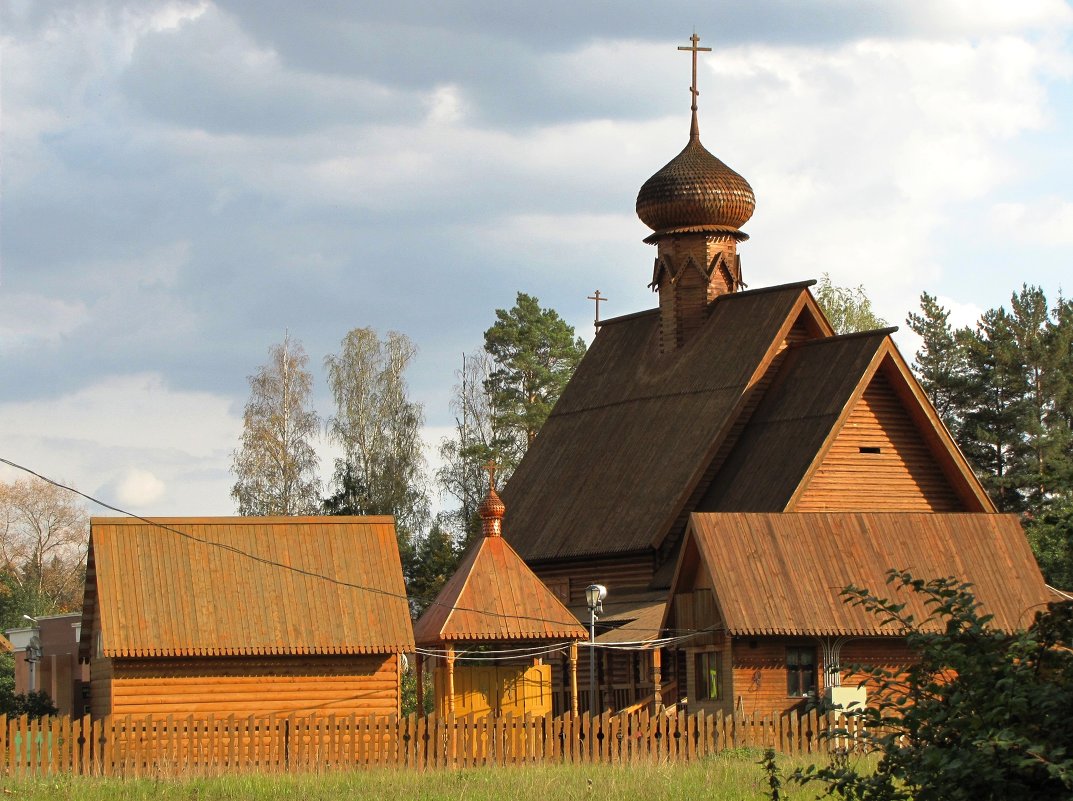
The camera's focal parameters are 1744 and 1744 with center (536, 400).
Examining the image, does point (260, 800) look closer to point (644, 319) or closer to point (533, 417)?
point (644, 319)

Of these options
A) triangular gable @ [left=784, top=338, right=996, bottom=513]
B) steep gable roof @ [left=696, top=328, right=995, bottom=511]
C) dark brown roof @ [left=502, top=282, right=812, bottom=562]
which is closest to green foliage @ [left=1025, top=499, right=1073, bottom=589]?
triangular gable @ [left=784, top=338, right=996, bottom=513]

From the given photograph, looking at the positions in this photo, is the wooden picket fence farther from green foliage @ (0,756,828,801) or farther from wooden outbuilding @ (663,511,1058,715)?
wooden outbuilding @ (663,511,1058,715)

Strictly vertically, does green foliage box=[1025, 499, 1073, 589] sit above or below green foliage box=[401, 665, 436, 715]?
Answer: above

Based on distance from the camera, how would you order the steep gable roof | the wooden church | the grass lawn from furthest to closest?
the steep gable roof, the wooden church, the grass lawn

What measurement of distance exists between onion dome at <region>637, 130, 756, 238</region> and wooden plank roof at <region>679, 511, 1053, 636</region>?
1251 centimetres

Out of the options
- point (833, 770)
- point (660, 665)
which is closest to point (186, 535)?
point (660, 665)

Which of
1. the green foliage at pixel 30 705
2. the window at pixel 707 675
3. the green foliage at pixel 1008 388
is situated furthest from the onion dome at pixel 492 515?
the green foliage at pixel 1008 388

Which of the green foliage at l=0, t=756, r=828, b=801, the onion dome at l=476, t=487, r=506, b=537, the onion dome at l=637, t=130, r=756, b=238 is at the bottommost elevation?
the green foliage at l=0, t=756, r=828, b=801

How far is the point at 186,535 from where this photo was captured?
2909 centimetres

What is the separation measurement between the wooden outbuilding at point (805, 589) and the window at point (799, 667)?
0.06ft

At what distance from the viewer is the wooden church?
30.0 metres

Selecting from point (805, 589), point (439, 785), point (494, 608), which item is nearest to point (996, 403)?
point (805, 589)

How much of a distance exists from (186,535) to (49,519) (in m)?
53.5

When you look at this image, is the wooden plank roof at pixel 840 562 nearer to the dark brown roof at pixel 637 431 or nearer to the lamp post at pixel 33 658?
the dark brown roof at pixel 637 431
